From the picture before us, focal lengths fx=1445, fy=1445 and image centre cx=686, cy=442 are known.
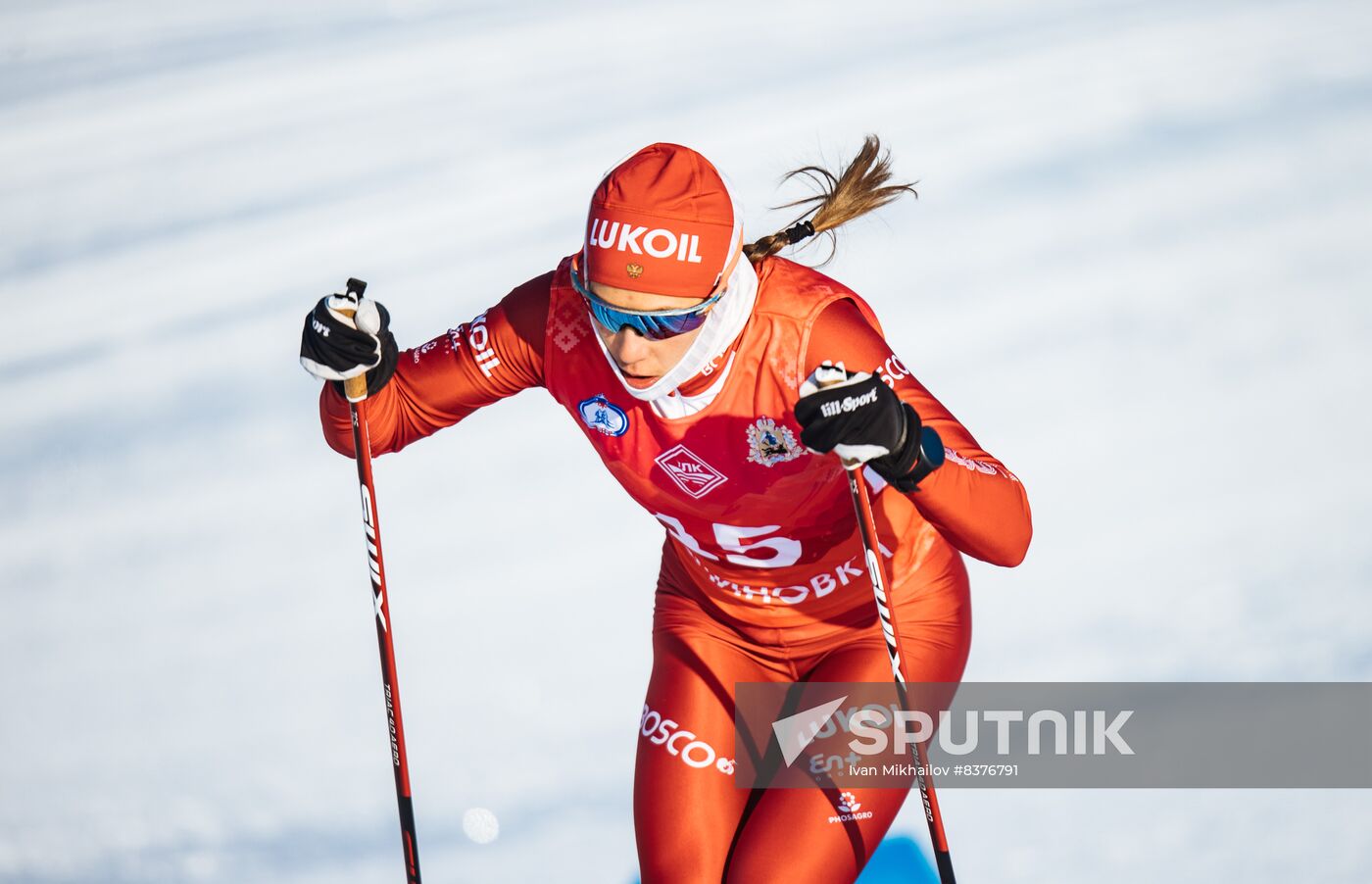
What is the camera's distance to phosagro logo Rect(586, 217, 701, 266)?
2237mm

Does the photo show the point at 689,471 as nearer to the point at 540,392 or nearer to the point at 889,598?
the point at 889,598

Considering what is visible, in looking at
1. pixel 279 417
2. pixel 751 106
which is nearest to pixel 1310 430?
pixel 751 106

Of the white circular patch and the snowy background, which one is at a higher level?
the snowy background

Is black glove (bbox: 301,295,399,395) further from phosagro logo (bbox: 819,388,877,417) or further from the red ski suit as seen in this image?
phosagro logo (bbox: 819,388,877,417)

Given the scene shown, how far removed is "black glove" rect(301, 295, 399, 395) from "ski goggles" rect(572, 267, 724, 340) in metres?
0.39

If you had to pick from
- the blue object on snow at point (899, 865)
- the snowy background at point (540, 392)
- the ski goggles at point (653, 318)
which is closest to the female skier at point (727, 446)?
the ski goggles at point (653, 318)

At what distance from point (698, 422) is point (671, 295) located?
0.29m

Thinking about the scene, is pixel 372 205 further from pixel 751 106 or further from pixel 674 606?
pixel 674 606

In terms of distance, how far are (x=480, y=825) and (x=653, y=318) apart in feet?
5.74

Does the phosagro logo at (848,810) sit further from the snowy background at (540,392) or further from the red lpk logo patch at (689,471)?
the snowy background at (540,392)

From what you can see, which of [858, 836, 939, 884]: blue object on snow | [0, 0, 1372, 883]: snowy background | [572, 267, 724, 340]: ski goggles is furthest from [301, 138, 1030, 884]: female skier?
[0, 0, 1372, 883]: snowy background

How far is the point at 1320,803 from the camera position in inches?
135

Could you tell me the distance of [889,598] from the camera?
98.3 inches

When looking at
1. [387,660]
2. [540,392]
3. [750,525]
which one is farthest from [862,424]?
[540,392]
